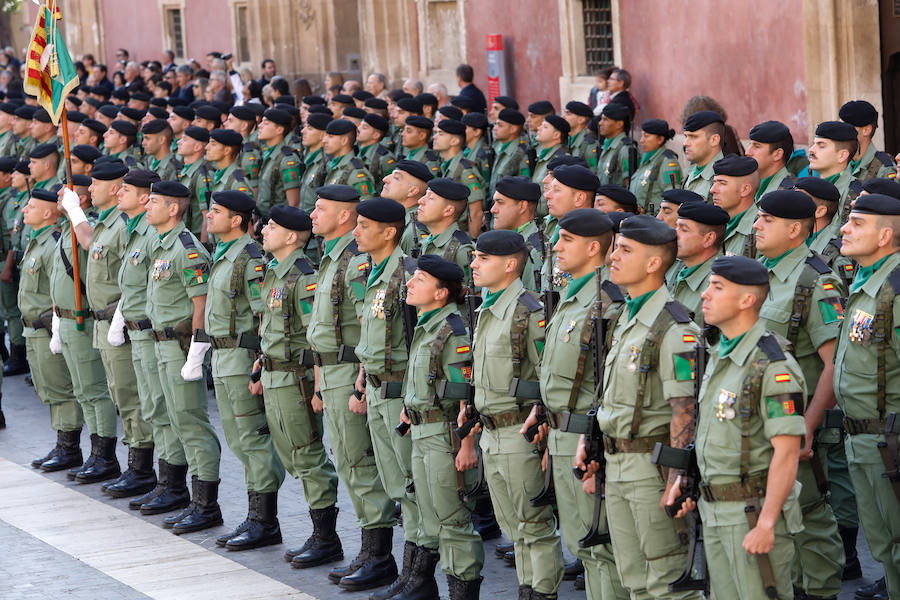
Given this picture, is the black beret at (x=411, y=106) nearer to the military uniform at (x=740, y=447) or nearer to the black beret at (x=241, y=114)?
the black beret at (x=241, y=114)

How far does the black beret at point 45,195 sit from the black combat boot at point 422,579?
4.95 metres

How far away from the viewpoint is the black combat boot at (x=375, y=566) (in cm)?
809

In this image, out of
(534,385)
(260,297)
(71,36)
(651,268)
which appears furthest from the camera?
(71,36)

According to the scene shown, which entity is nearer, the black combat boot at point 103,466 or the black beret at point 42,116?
the black combat boot at point 103,466

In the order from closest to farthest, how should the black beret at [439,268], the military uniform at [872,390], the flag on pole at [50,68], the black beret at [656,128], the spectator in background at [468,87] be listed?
the military uniform at [872,390]
the black beret at [439,268]
the flag on pole at [50,68]
the black beret at [656,128]
the spectator in background at [468,87]

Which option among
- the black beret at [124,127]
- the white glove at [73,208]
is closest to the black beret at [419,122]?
the black beret at [124,127]

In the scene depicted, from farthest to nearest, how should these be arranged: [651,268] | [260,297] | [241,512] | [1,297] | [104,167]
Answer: [1,297] → [104,167] → [241,512] → [260,297] → [651,268]

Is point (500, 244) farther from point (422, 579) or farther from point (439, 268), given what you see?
point (422, 579)

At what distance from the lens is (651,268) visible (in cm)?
635

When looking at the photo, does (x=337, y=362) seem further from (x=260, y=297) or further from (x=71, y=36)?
(x=71, y=36)

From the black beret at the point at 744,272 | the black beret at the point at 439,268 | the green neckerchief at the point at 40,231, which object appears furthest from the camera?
the green neckerchief at the point at 40,231

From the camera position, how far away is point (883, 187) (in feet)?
23.6

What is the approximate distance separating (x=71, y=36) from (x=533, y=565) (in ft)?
116

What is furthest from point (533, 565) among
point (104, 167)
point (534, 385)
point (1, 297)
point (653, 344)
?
point (1, 297)
